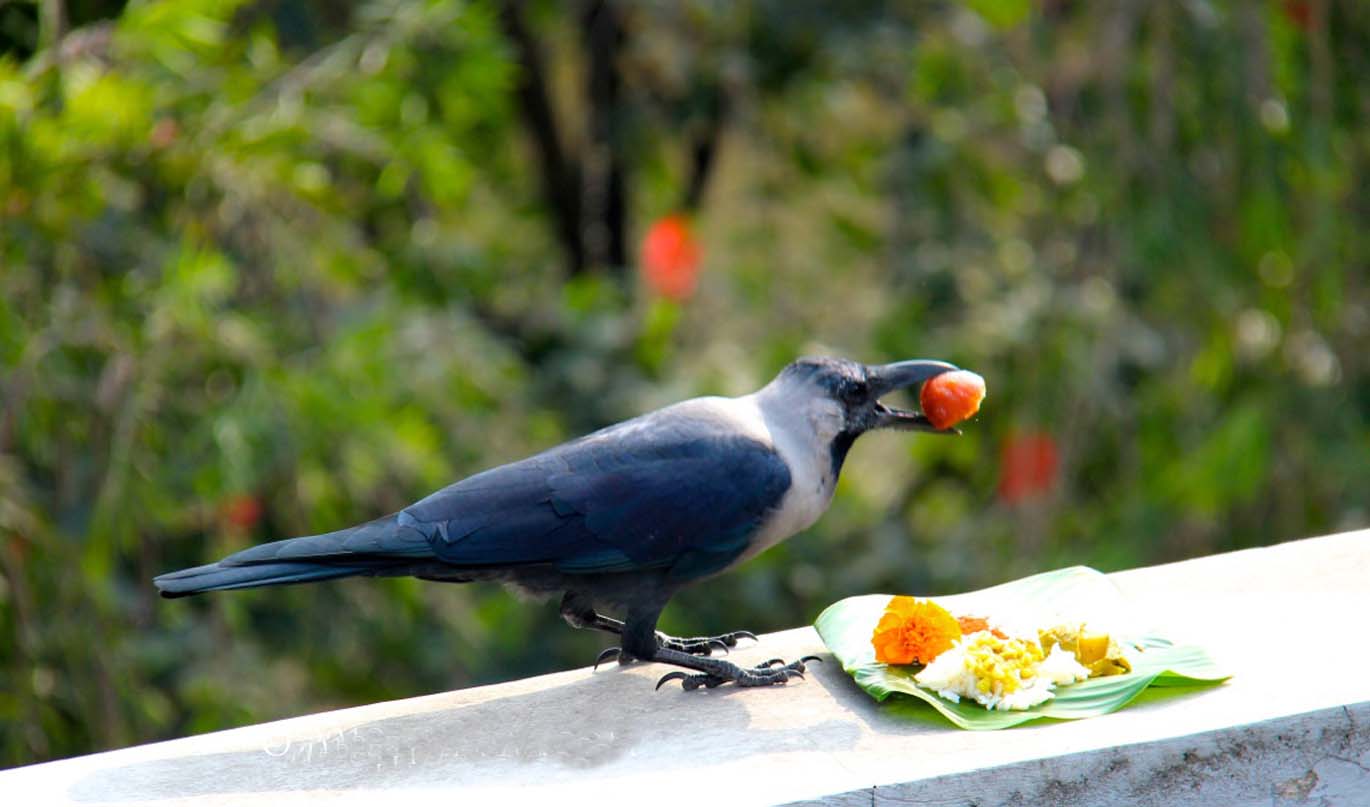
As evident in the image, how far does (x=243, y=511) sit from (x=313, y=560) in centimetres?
166

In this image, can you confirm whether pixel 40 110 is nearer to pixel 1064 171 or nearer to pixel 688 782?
pixel 688 782

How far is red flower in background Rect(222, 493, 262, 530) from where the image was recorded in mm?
4305

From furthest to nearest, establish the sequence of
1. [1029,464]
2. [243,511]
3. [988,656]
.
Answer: [1029,464] < [243,511] < [988,656]

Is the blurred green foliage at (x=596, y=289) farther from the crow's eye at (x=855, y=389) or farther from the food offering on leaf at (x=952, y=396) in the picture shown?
the food offering on leaf at (x=952, y=396)

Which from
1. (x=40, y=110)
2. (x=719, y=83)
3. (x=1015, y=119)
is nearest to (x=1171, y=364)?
(x=1015, y=119)

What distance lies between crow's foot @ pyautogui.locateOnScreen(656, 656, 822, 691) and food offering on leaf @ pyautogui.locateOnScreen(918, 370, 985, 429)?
1.79ft

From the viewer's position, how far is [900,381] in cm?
323

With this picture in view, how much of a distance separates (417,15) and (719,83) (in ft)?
6.12

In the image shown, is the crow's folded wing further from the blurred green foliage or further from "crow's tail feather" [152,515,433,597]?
the blurred green foliage

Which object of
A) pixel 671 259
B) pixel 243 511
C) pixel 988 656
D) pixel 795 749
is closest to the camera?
pixel 795 749

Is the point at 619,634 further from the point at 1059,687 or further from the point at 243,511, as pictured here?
the point at 243,511

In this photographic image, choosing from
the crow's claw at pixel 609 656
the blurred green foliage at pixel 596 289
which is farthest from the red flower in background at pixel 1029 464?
the crow's claw at pixel 609 656

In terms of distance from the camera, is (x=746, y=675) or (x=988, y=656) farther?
(x=746, y=675)

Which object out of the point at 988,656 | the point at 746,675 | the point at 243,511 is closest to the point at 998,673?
the point at 988,656
